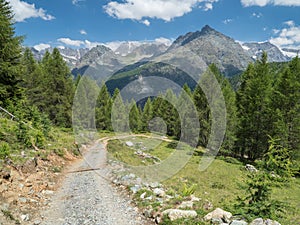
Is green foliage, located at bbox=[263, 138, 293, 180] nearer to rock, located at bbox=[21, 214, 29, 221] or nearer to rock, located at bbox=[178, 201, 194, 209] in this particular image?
rock, located at bbox=[178, 201, 194, 209]

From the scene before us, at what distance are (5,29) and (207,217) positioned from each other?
22.3 meters

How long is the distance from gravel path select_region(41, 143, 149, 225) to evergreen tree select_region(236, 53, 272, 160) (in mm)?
22590

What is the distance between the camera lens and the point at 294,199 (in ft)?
48.4

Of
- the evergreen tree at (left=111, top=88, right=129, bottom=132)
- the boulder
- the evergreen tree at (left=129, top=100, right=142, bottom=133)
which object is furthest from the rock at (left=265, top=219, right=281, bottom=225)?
the evergreen tree at (left=129, top=100, right=142, bottom=133)

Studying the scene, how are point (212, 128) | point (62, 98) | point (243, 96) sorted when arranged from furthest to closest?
1. point (62, 98)
2. point (243, 96)
3. point (212, 128)

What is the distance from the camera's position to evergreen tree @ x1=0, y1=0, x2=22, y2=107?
19766 mm

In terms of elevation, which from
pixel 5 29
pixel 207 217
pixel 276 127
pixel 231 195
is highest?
pixel 5 29

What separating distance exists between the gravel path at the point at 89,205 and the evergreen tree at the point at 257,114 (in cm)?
2259

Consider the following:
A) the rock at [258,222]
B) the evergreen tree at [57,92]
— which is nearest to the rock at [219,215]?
the rock at [258,222]

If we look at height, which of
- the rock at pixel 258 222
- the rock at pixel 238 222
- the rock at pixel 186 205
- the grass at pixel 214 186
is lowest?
the grass at pixel 214 186

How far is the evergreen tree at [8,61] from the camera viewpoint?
778 inches

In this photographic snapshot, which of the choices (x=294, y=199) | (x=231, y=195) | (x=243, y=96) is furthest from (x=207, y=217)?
(x=243, y=96)

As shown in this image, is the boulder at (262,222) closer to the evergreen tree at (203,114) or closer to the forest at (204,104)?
the forest at (204,104)

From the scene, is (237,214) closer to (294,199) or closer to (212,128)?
(294,199)
